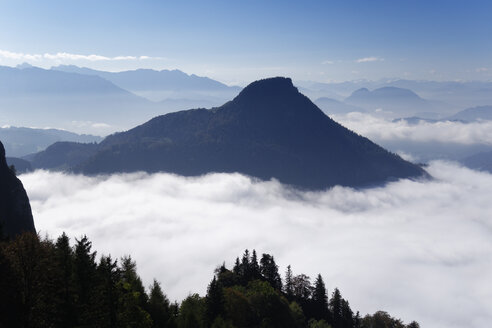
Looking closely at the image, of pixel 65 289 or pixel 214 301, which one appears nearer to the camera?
pixel 65 289

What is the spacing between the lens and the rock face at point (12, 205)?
9085 cm

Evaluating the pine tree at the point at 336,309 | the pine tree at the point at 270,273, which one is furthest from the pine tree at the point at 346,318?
the pine tree at the point at 270,273

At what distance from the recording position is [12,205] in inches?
3686

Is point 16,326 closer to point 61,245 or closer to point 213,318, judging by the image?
point 61,245

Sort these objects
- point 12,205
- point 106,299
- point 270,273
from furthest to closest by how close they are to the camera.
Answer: point 270,273 → point 12,205 → point 106,299

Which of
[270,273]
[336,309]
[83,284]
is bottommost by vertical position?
[336,309]

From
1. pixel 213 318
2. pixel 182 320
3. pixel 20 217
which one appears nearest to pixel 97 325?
pixel 182 320

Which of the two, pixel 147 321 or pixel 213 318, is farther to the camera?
pixel 213 318

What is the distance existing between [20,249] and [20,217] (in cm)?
6365

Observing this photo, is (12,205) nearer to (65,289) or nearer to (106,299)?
(65,289)

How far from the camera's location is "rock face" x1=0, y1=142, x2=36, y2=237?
9085 centimetres

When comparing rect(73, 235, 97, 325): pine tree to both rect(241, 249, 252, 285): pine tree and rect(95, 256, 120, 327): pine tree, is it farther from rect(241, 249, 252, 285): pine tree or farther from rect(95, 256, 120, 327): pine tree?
rect(241, 249, 252, 285): pine tree

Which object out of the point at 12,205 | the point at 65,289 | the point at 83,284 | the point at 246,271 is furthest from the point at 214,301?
the point at 12,205

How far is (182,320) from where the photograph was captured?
221 feet
